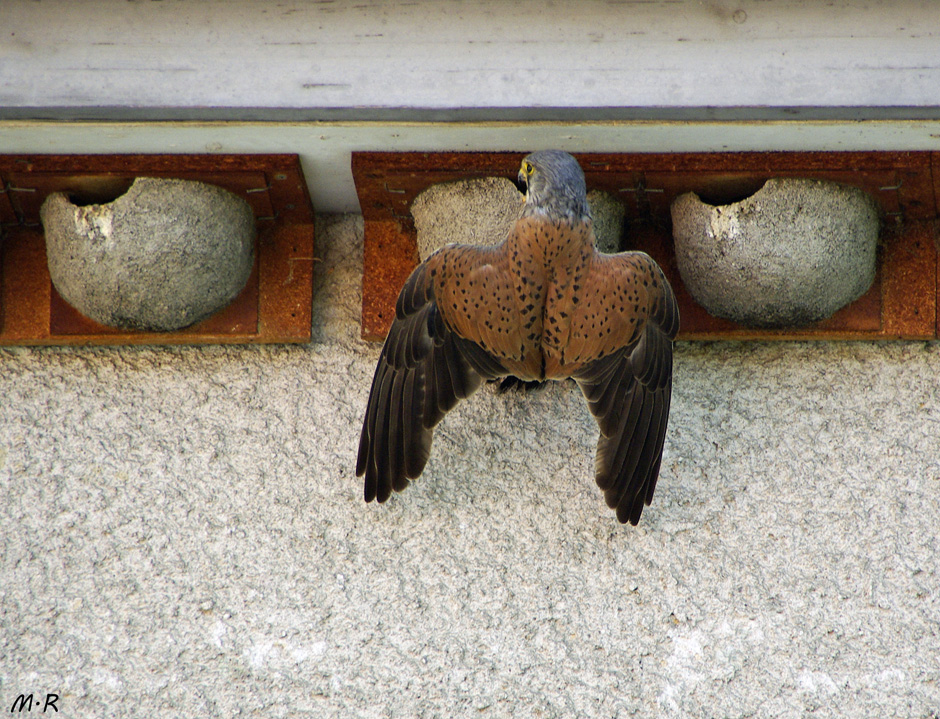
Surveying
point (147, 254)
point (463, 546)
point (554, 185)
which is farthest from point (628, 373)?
point (147, 254)

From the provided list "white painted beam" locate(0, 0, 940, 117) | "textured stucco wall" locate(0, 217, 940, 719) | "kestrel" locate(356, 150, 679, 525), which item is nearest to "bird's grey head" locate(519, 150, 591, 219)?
"kestrel" locate(356, 150, 679, 525)

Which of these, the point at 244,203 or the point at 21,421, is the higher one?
the point at 244,203

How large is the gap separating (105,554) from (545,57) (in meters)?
1.68

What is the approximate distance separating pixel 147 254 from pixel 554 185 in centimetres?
107

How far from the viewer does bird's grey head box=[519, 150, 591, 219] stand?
2.87 meters

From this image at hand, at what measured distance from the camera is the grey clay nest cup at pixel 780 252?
9.84 ft

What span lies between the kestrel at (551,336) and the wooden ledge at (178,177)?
46 centimetres

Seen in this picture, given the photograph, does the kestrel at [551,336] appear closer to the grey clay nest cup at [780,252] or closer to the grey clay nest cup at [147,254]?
the grey clay nest cup at [780,252]

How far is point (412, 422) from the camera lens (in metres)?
2.94

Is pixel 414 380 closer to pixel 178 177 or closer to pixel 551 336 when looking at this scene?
pixel 551 336

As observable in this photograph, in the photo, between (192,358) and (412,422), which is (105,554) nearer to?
(192,358)

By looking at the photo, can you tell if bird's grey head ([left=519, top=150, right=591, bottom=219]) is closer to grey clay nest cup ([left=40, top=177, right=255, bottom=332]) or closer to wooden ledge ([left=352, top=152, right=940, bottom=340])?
wooden ledge ([left=352, top=152, right=940, bottom=340])

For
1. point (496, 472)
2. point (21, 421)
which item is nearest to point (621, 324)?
point (496, 472)

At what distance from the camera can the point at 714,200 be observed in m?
3.21
